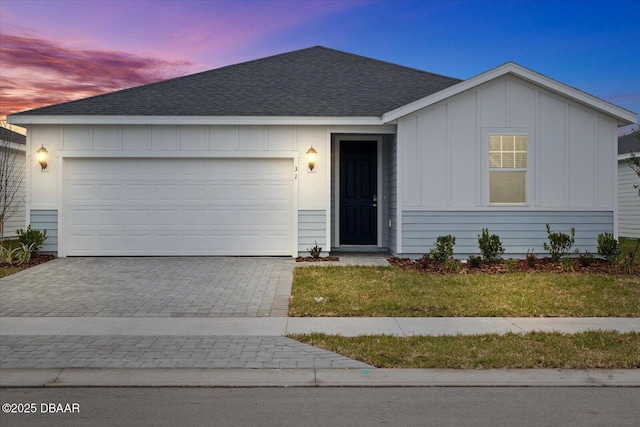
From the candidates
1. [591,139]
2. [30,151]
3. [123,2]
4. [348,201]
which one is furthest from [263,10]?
[591,139]

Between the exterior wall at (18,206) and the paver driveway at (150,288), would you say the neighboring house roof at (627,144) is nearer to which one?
the paver driveway at (150,288)

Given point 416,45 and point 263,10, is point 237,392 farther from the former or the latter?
point 416,45

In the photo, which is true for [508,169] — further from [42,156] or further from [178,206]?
[42,156]

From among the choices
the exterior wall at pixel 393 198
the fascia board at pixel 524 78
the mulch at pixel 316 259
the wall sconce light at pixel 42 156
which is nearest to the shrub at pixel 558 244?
the fascia board at pixel 524 78

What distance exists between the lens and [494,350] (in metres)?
6.37

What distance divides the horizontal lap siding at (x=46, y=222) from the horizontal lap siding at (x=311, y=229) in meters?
6.31

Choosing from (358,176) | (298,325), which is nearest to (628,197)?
(358,176)

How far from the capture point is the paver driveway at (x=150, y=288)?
873cm

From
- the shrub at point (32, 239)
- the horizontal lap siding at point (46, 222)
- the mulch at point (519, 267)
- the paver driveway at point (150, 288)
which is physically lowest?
the paver driveway at point (150, 288)

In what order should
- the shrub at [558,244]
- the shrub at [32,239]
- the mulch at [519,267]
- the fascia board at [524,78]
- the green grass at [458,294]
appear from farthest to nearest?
the shrub at [32,239], the fascia board at [524,78], the shrub at [558,244], the mulch at [519,267], the green grass at [458,294]

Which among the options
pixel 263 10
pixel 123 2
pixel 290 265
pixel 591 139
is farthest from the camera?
pixel 263 10

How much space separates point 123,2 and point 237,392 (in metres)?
13.8

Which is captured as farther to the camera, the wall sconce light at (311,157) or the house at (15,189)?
the house at (15,189)

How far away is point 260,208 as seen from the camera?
14797 mm
